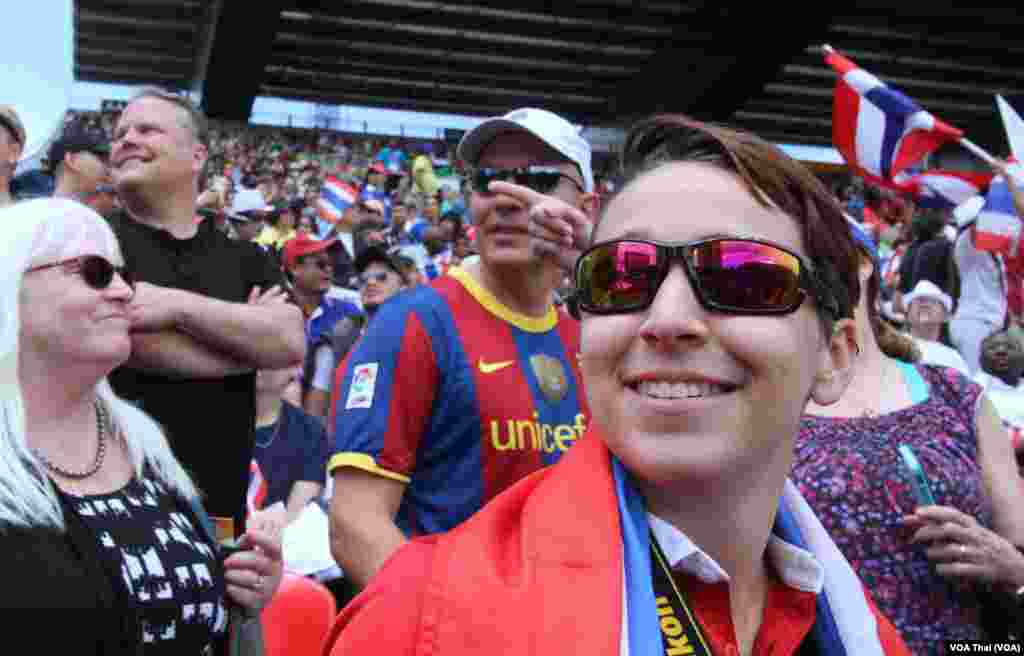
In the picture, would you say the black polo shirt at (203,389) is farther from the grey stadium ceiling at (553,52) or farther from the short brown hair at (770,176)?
→ the grey stadium ceiling at (553,52)

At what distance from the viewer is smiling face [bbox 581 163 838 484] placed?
58.7 inches

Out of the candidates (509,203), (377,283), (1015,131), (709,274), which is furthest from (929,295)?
(709,274)

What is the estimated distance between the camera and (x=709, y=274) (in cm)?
152

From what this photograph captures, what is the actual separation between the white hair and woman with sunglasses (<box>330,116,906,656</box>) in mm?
1044

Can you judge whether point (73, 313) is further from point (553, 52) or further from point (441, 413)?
point (553, 52)

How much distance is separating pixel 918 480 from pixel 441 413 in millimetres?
1117

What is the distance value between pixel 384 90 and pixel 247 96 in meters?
3.69

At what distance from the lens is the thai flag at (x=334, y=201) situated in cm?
1022

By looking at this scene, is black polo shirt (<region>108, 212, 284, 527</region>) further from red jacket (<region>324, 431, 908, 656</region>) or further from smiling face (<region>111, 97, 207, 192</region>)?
red jacket (<region>324, 431, 908, 656</region>)

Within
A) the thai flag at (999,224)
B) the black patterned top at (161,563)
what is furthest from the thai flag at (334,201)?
the black patterned top at (161,563)

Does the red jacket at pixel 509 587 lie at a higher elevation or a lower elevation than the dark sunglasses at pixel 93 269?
higher

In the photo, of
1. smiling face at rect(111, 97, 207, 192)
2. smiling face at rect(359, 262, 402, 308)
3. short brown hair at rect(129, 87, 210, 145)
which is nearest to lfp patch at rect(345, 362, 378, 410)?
smiling face at rect(111, 97, 207, 192)

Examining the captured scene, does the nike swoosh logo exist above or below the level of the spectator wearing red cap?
above

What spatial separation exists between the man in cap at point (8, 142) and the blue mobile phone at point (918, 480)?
2.56m
